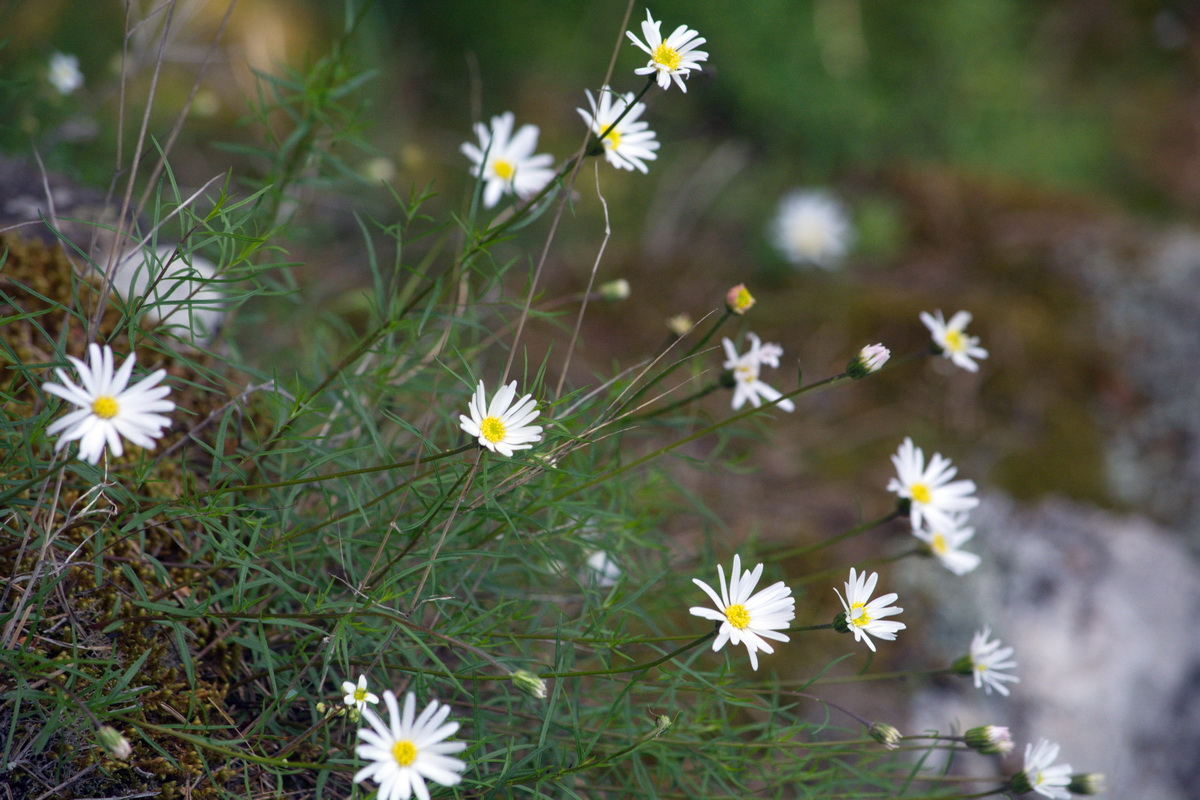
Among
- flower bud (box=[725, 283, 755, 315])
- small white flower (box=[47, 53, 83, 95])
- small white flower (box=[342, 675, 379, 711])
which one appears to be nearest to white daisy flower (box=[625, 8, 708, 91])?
flower bud (box=[725, 283, 755, 315])

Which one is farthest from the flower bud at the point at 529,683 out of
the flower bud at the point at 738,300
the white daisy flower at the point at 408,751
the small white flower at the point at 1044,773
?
the small white flower at the point at 1044,773

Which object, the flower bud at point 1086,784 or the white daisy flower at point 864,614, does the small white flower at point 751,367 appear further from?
the flower bud at point 1086,784

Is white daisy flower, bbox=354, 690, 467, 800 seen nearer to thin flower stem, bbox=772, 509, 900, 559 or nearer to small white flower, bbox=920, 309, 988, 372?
thin flower stem, bbox=772, 509, 900, 559

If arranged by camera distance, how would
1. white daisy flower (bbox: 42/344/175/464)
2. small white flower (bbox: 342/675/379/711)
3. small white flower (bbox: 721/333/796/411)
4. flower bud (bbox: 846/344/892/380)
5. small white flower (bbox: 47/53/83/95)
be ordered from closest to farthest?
white daisy flower (bbox: 42/344/175/464)
small white flower (bbox: 342/675/379/711)
flower bud (bbox: 846/344/892/380)
small white flower (bbox: 721/333/796/411)
small white flower (bbox: 47/53/83/95)

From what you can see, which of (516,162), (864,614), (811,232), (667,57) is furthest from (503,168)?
(811,232)

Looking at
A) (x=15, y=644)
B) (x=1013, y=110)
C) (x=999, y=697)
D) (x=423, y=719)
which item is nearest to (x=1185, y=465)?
(x=999, y=697)
